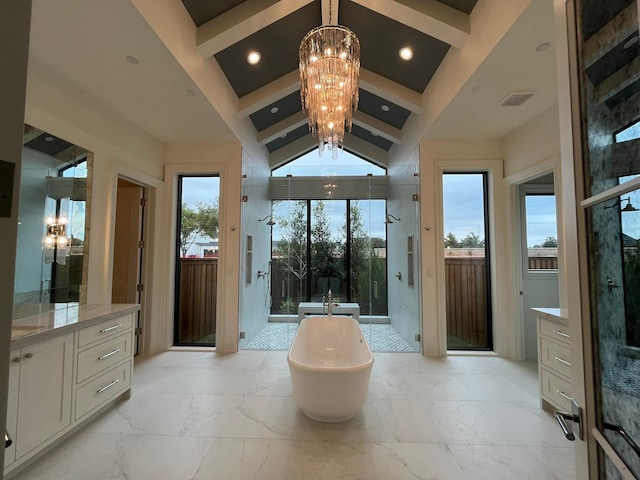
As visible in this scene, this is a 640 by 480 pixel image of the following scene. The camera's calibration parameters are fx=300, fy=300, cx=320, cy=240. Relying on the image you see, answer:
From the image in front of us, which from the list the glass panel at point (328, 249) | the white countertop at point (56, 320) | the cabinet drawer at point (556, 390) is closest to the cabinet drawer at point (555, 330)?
the cabinet drawer at point (556, 390)

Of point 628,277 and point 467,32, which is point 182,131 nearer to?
point 467,32

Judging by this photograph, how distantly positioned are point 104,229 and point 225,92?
208cm

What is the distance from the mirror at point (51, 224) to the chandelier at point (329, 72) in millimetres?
2279

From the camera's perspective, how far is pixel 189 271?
4391mm

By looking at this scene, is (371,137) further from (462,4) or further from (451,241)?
(462,4)

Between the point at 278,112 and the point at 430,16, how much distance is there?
2.68 meters

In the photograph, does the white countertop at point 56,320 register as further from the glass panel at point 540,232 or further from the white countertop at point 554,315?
the glass panel at point 540,232

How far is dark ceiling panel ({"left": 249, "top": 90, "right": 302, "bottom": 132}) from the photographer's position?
14.8ft

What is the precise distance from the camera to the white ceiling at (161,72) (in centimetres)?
203

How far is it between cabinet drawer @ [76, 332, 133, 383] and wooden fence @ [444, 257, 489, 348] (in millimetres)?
3837

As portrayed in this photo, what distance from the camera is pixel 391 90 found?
12.7 ft

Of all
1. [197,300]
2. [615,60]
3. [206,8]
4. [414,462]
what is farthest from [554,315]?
[197,300]

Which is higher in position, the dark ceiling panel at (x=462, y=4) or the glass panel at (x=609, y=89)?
the dark ceiling panel at (x=462, y=4)

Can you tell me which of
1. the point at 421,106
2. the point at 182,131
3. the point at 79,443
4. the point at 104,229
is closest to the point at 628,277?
the point at 79,443
